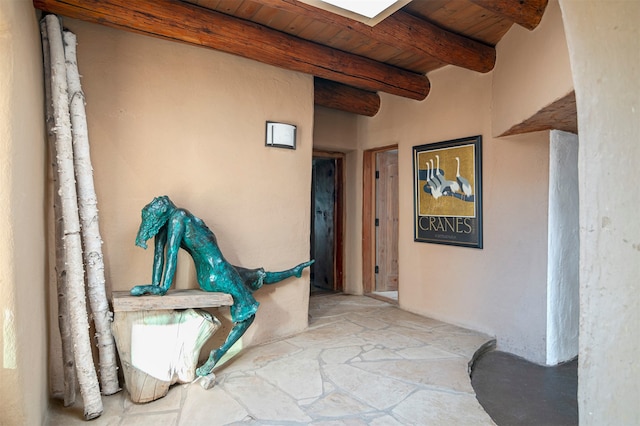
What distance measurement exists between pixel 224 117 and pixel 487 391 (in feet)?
8.34

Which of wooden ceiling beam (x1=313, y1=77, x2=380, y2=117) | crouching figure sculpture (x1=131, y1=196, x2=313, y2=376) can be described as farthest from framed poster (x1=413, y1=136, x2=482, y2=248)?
crouching figure sculpture (x1=131, y1=196, x2=313, y2=376)

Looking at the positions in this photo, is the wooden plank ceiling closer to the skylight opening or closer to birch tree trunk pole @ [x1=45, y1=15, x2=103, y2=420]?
birch tree trunk pole @ [x1=45, y1=15, x2=103, y2=420]

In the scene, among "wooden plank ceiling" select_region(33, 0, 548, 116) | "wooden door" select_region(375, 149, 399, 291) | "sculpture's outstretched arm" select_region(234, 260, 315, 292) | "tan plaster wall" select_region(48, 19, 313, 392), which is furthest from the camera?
"wooden door" select_region(375, 149, 399, 291)

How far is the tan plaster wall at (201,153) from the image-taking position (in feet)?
7.65

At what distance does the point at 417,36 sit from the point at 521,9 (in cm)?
64

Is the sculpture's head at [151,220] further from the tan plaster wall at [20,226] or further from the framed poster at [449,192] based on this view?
the framed poster at [449,192]

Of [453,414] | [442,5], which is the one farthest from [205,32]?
[453,414]


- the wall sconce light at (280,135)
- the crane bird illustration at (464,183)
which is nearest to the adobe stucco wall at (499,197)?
the crane bird illustration at (464,183)

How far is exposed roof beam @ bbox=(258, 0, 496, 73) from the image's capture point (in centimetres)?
224

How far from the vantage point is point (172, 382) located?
2.19 metres

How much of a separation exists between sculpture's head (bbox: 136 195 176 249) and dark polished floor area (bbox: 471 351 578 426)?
217 centimetres

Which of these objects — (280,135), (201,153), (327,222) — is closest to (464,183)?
(280,135)

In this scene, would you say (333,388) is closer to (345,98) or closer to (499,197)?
(499,197)

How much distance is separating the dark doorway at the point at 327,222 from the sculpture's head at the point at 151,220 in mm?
2584
